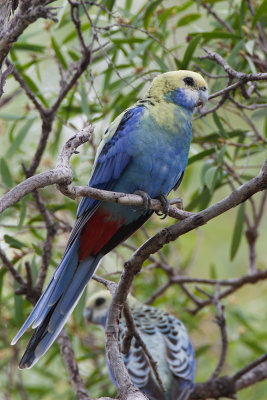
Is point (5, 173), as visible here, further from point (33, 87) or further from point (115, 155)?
point (115, 155)

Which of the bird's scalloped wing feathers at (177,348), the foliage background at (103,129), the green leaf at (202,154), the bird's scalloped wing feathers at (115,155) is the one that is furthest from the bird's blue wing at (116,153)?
the bird's scalloped wing feathers at (177,348)

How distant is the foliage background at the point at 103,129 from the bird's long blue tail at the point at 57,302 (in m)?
0.46

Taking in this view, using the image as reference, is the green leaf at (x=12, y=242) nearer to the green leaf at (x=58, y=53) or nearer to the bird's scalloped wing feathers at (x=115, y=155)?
the bird's scalloped wing feathers at (x=115, y=155)

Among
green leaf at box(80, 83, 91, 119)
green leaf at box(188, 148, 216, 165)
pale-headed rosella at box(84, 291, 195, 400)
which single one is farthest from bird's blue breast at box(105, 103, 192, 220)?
pale-headed rosella at box(84, 291, 195, 400)

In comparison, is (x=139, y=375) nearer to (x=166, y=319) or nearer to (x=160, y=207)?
(x=166, y=319)

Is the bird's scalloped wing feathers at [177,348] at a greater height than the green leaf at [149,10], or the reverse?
the green leaf at [149,10]

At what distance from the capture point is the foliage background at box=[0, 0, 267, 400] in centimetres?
324

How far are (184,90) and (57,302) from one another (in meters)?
1.19

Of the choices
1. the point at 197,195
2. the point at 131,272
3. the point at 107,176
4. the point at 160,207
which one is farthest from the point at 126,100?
the point at 131,272

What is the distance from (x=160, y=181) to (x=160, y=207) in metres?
0.17

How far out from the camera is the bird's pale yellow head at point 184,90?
2.86 meters

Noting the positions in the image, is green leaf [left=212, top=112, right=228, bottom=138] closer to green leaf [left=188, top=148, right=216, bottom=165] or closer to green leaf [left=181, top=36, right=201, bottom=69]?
green leaf [left=188, top=148, right=216, bottom=165]

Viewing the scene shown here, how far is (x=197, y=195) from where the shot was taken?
3496 mm

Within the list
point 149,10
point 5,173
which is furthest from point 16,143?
point 149,10
